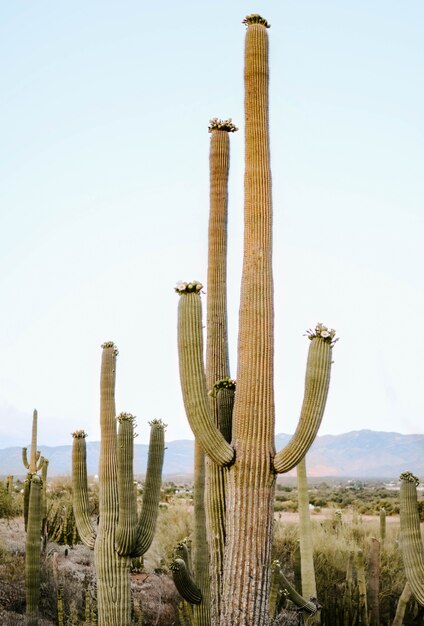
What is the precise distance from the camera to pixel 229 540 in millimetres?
6914

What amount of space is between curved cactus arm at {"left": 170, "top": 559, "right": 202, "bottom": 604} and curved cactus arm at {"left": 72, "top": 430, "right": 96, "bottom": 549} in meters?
1.13

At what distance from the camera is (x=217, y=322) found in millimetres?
8508

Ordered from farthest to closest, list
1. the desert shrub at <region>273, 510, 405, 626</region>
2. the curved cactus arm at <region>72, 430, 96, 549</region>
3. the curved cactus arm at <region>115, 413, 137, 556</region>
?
the desert shrub at <region>273, 510, 405, 626</region>
the curved cactus arm at <region>72, 430, 96, 549</region>
the curved cactus arm at <region>115, 413, 137, 556</region>

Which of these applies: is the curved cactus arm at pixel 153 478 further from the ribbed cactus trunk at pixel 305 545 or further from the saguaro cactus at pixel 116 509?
the ribbed cactus trunk at pixel 305 545

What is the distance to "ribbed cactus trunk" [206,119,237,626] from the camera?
7316mm

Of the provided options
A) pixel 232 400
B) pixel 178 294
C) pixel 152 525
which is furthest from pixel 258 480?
pixel 152 525

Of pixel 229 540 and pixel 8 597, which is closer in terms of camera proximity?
pixel 229 540

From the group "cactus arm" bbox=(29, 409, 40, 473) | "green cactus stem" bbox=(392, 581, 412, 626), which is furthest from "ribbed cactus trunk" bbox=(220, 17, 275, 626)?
"cactus arm" bbox=(29, 409, 40, 473)

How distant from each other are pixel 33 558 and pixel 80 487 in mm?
1357

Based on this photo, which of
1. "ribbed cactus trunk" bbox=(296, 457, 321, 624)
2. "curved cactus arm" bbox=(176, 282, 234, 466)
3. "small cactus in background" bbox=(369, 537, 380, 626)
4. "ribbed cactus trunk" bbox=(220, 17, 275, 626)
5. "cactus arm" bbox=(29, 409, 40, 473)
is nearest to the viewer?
"ribbed cactus trunk" bbox=(220, 17, 275, 626)

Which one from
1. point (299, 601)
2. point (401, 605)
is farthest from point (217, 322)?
point (401, 605)

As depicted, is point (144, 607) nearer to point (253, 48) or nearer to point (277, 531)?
point (277, 531)

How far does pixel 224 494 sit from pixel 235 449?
56 centimetres

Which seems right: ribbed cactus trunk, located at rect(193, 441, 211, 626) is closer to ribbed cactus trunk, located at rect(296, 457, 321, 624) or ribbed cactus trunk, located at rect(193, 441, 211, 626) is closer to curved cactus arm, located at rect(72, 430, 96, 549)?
curved cactus arm, located at rect(72, 430, 96, 549)
